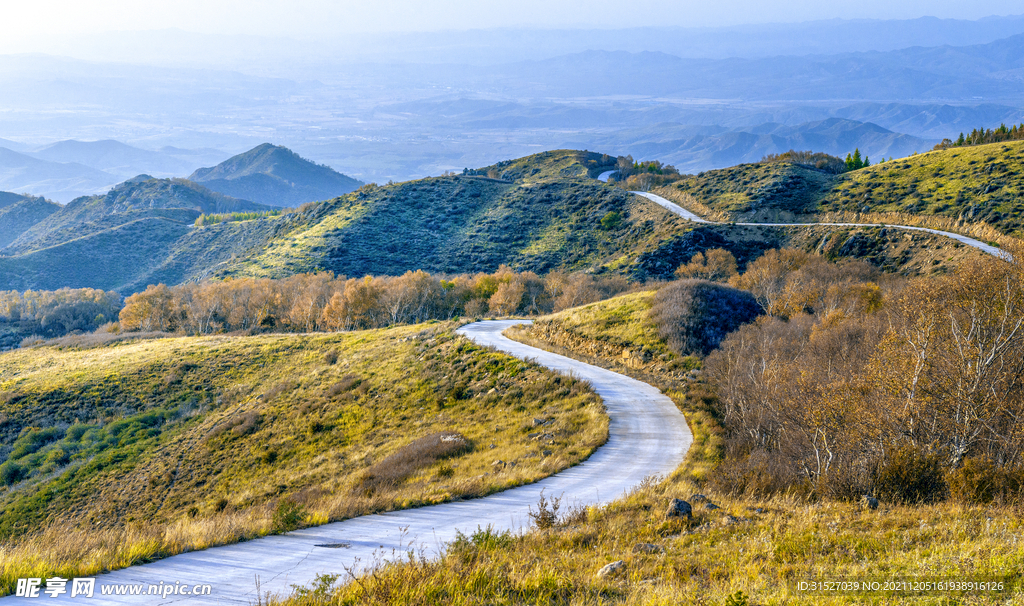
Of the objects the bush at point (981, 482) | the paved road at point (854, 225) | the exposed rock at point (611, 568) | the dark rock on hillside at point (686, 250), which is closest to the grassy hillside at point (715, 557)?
the exposed rock at point (611, 568)

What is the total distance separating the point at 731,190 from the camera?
3438 inches

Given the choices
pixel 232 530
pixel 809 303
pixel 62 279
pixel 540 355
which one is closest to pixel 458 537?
pixel 232 530

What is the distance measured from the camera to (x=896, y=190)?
6906 cm

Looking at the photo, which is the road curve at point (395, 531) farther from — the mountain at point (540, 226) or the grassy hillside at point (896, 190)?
the grassy hillside at point (896, 190)

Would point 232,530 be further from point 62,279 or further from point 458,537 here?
point 62,279

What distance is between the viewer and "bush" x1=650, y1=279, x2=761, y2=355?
26.0 metres

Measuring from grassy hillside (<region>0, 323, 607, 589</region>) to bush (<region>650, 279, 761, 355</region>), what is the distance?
6.82 m

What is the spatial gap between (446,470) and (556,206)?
290ft

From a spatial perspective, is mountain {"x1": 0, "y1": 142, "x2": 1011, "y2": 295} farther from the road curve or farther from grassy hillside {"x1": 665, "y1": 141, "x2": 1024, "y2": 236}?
the road curve

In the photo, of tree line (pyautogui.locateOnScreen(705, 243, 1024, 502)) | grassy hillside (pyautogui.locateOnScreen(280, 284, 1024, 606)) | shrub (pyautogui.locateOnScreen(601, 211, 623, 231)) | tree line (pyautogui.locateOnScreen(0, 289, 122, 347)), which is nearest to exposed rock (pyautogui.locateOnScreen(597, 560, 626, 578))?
grassy hillside (pyautogui.locateOnScreen(280, 284, 1024, 606))

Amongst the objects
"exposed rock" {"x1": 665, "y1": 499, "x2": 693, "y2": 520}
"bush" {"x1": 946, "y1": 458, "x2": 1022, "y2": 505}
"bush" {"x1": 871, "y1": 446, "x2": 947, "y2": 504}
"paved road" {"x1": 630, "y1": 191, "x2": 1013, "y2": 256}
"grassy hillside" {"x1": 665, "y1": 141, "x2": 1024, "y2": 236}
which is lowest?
"exposed rock" {"x1": 665, "y1": 499, "x2": 693, "y2": 520}

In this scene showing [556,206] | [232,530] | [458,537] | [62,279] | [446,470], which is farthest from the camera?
[62,279]

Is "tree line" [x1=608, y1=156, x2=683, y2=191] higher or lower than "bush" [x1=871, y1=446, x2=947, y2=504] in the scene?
higher

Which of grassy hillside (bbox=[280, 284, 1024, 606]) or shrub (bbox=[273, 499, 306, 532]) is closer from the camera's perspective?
grassy hillside (bbox=[280, 284, 1024, 606])
